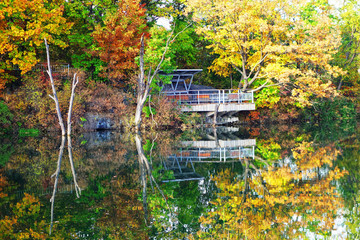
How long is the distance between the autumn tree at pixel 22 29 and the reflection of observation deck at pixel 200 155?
11190mm

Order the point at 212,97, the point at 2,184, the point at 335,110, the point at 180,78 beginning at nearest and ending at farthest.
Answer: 1. the point at 2,184
2. the point at 212,97
3. the point at 180,78
4. the point at 335,110

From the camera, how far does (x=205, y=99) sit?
89.8 ft

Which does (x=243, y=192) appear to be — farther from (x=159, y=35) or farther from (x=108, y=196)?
(x=159, y=35)

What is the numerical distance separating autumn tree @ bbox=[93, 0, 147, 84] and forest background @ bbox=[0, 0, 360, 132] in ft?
0.22

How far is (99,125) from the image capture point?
25.2 meters

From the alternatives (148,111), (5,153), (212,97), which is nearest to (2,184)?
(5,153)

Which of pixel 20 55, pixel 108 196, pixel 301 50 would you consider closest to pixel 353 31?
pixel 301 50

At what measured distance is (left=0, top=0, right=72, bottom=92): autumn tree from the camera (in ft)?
67.4

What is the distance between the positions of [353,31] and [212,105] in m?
18.4

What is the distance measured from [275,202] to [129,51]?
19217 mm

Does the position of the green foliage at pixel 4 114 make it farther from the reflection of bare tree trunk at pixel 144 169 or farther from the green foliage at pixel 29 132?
the reflection of bare tree trunk at pixel 144 169

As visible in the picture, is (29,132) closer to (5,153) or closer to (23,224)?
(5,153)

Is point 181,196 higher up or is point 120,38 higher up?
point 120,38

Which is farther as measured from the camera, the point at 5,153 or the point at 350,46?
the point at 350,46
